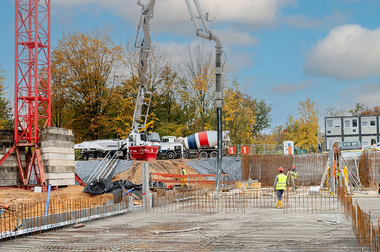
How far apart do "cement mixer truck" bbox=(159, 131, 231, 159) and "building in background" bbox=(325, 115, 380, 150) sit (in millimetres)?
18380

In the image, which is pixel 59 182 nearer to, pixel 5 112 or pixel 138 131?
pixel 138 131

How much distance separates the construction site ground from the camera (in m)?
9.14

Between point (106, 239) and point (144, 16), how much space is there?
19.2m

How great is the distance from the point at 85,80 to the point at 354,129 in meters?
31.2

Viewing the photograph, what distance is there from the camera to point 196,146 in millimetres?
37594

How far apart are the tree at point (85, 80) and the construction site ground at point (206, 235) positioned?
104 feet

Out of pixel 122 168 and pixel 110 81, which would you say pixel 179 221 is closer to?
pixel 122 168

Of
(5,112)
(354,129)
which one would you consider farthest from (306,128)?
(5,112)

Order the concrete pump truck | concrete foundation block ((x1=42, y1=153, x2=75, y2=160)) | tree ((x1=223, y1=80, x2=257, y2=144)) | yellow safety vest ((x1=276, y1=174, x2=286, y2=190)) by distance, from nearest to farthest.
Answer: yellow safety vest ((x1=276, y1=174, x2=286, y2=190))
concrete foundation block ((x1=42, y1=153, x2=75, y2=160))
the concrete pump truck
tree ((x1=223, y1=80, x2=257, y2=144))

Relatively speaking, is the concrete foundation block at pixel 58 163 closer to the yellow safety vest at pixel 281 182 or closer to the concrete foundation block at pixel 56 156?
the concrete foundation block at pixel 56 156

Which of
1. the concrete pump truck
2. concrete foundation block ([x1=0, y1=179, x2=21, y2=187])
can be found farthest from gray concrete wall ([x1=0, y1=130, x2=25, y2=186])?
the concrete pump truck

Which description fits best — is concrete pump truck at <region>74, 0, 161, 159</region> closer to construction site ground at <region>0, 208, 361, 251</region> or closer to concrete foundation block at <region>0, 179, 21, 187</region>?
concrete foundation block at <region>0, 179, 21, 187</region>

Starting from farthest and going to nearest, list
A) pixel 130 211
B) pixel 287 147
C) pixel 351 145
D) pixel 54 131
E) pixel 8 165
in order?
pixel 351 145
pixel 287 147
pixel 8 165
pixel 54 131
pixel 130 211

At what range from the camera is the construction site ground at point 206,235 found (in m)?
9.14
